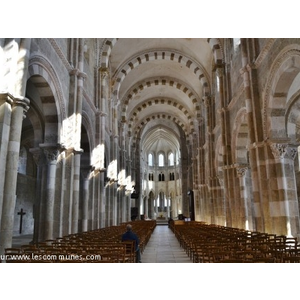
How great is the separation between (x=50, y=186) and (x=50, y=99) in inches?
146

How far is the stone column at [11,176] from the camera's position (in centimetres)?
760

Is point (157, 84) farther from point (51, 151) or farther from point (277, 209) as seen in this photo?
point (277, 209)

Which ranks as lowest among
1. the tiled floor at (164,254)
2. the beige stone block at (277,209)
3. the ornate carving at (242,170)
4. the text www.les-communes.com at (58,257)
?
the tiled floor at (164,254)

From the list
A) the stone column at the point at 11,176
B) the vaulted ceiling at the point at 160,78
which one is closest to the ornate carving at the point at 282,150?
the stone column at the point at 11,176

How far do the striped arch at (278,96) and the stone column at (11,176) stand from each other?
9.42m

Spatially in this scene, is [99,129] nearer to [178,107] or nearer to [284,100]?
[284,100]

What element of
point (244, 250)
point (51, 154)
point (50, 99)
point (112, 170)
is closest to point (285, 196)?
point (244, 250)

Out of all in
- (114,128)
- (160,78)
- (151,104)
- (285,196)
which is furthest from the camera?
(151,104)

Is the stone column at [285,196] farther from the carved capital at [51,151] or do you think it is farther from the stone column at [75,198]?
the carved capital at [51,151]

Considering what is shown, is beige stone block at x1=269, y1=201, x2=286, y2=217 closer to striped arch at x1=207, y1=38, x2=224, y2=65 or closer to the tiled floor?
the tiled floor

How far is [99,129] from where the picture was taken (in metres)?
20.0

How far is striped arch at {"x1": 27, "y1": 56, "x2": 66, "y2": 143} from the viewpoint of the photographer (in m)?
11.5

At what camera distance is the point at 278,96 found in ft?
41.1

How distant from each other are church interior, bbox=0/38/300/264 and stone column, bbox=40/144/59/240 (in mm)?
42
